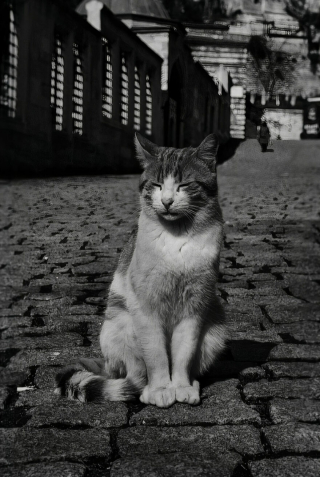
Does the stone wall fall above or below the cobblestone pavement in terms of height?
above

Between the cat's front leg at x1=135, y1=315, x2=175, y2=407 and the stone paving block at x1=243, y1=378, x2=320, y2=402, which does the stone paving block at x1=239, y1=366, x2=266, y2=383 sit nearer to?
the stone paving block at x1=243, y1=378, x2=320, y2=402

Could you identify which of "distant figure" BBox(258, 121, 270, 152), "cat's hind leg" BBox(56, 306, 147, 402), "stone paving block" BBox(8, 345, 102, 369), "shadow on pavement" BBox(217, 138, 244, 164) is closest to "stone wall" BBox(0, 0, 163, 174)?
"shadow on pavement" BBox(217, 138, 244, 164)

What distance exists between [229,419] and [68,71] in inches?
52.5

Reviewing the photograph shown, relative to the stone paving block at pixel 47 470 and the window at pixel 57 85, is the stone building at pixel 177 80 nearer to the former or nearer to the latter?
the window at pixel 57 85

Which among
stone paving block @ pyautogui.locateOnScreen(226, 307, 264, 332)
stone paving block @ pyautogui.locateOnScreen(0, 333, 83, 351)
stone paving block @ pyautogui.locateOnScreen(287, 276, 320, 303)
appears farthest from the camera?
stone paving block @ pyautogui.locateOnScreen(287, 276, 320, 303)

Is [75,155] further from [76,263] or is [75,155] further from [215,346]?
[215,346]

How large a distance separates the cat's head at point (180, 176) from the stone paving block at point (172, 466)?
0.74 meters

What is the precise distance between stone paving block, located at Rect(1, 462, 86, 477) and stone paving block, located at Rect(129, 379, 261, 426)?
1.12 feet

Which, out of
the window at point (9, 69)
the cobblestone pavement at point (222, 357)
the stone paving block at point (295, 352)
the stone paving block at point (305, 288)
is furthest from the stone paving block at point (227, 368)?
the window at point (9, 69)

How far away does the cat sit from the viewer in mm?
2170

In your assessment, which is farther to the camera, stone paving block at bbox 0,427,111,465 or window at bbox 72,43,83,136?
window at bbox 72,43,83,136

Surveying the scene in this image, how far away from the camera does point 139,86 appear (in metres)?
2.39

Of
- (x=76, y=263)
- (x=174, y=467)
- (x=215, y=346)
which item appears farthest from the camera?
(x=76, y=263)

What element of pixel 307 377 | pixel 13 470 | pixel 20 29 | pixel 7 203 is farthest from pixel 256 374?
pixel 20 29
